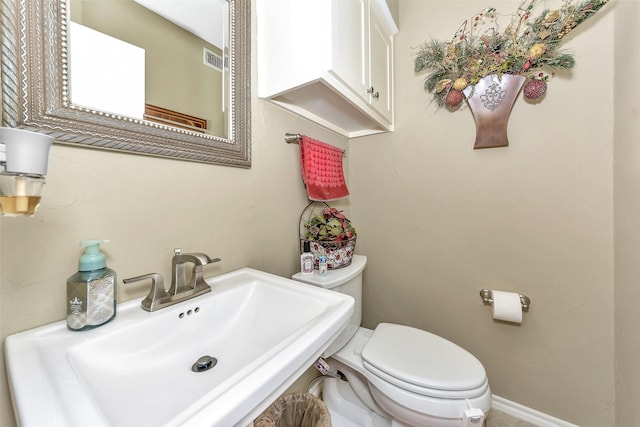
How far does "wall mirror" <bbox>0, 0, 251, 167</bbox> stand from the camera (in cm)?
43

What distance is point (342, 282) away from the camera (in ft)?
3.05

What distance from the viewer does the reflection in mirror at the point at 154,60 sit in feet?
1.66

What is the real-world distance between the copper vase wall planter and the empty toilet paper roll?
70cm

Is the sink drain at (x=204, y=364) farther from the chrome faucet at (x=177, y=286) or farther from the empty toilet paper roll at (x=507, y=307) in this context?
the empty toilet paper roll at (x=507, y=307)

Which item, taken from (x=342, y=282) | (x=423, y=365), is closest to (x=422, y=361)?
(x=423, y=365)

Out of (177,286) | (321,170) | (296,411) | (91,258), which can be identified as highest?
(321,170)

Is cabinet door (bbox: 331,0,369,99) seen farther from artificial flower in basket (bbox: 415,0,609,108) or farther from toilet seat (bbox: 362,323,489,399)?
toilet seat (bbox: 362,323,489,399)

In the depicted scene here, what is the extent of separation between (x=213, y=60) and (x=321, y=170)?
598 millimetres

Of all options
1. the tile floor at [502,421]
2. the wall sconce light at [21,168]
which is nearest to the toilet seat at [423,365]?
the tile floor at [502,421]

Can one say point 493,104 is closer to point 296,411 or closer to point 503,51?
point 503,51

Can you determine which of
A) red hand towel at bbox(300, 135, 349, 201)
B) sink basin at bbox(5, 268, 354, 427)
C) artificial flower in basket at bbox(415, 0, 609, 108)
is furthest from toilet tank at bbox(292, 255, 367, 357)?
artificial flower in basket at bbox(415, 0, 609, 108)

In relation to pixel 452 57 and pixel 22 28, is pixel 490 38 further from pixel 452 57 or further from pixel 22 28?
pixel 22 28

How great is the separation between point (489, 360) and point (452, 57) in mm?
1521

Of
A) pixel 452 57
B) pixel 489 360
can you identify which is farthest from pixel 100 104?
pixel 489 360
